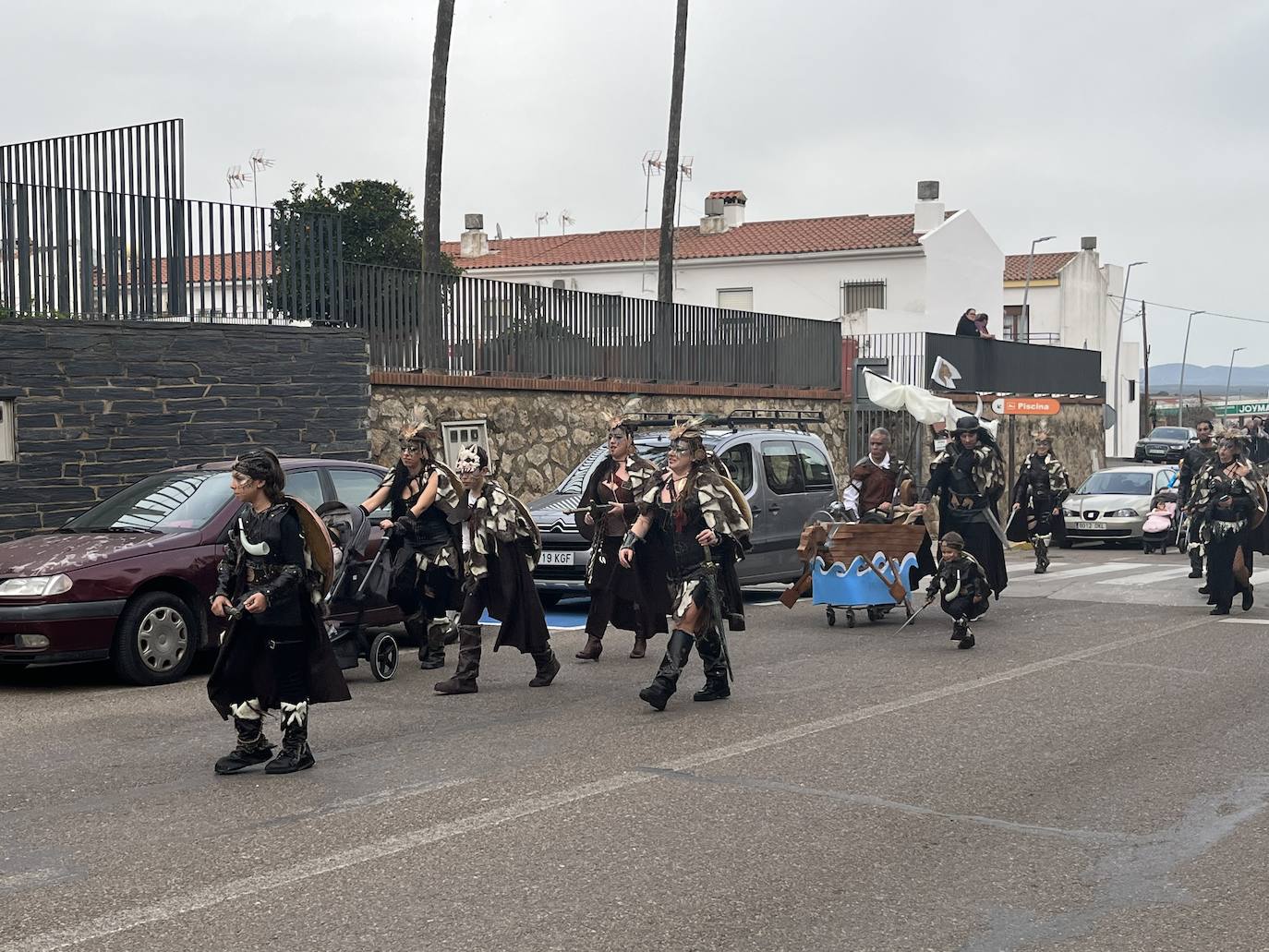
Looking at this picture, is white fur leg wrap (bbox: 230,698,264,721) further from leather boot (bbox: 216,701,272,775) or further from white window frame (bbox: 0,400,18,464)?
white window frame (bbox: 0,400,18,464)

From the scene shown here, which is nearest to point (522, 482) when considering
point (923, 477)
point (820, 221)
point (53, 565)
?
point (53, 565)

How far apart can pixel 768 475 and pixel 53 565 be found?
795 cm

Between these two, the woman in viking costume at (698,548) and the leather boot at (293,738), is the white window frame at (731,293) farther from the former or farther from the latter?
the leather boot at (293,738)

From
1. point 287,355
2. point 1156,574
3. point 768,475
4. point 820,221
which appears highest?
point 820,221

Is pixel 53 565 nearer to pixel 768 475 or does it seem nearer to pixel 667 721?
pixel 667 721

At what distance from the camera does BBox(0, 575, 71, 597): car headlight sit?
10336mm

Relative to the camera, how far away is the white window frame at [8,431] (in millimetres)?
14727

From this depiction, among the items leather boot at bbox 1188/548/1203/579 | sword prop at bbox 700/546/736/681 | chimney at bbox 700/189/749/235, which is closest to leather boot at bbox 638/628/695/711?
sword prop at bbox 700/546/736/681

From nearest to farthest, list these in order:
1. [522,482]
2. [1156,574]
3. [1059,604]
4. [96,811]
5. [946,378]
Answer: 1. [96,811]
2. [1059,604]
3. [1156,574]
4. [522,482]
5. [946,378]

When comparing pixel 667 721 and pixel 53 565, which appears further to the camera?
pixel 53 565

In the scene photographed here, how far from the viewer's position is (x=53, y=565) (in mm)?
10531

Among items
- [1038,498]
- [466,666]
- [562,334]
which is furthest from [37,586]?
[1038,498]

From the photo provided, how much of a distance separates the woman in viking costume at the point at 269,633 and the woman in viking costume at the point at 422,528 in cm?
308

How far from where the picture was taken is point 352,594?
10.5m
